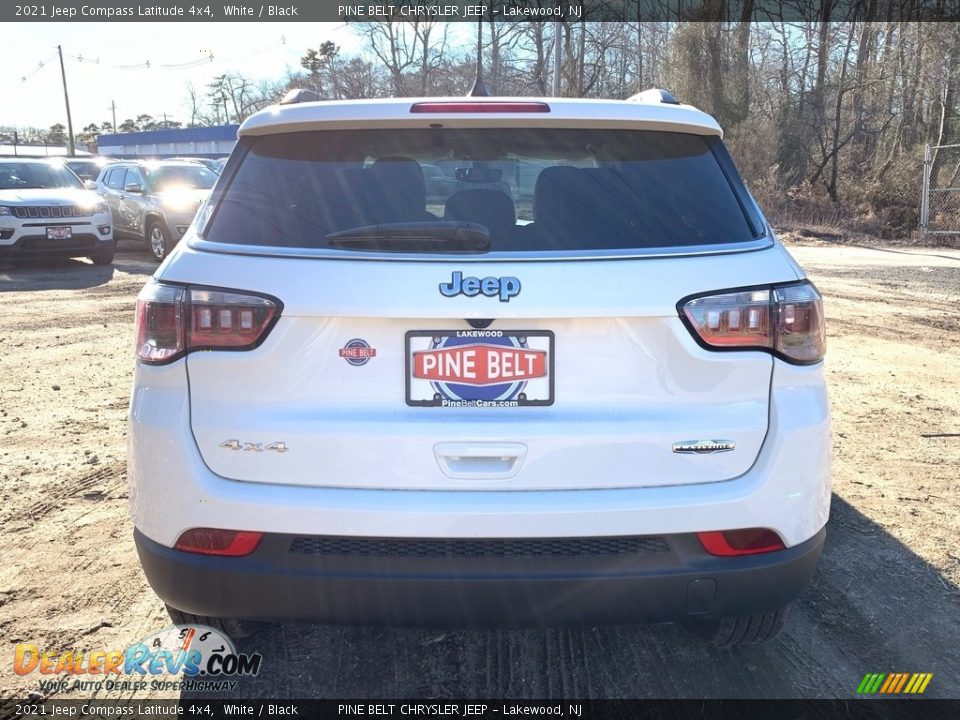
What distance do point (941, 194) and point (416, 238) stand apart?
807 inches

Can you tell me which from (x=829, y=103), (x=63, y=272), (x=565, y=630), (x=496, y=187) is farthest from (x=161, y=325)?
(x=829, y=103)

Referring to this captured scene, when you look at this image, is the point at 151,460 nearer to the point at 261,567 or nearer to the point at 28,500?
the point at 261,567

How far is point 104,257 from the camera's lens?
563 inches

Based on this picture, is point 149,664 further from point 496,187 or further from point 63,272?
point 63,272

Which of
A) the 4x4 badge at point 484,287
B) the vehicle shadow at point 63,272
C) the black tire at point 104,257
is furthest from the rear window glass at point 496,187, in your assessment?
the black tire at point 104,257

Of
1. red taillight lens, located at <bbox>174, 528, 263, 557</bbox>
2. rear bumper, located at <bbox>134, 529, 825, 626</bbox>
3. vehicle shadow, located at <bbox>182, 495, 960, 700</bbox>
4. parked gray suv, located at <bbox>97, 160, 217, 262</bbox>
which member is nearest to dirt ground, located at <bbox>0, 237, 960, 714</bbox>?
vehicle shadow, located at <bbox>182, 495, 960, 700</bbox>

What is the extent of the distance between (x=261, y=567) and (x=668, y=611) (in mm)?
1145

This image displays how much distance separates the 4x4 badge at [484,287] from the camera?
2.16m

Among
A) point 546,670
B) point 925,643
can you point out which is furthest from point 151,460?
point 925,643

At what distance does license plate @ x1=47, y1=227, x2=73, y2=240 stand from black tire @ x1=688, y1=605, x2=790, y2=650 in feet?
44.4

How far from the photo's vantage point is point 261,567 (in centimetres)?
224

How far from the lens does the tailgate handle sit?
85.7 inches

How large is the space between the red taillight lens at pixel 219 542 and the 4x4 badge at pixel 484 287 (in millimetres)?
859

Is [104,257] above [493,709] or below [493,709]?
above
